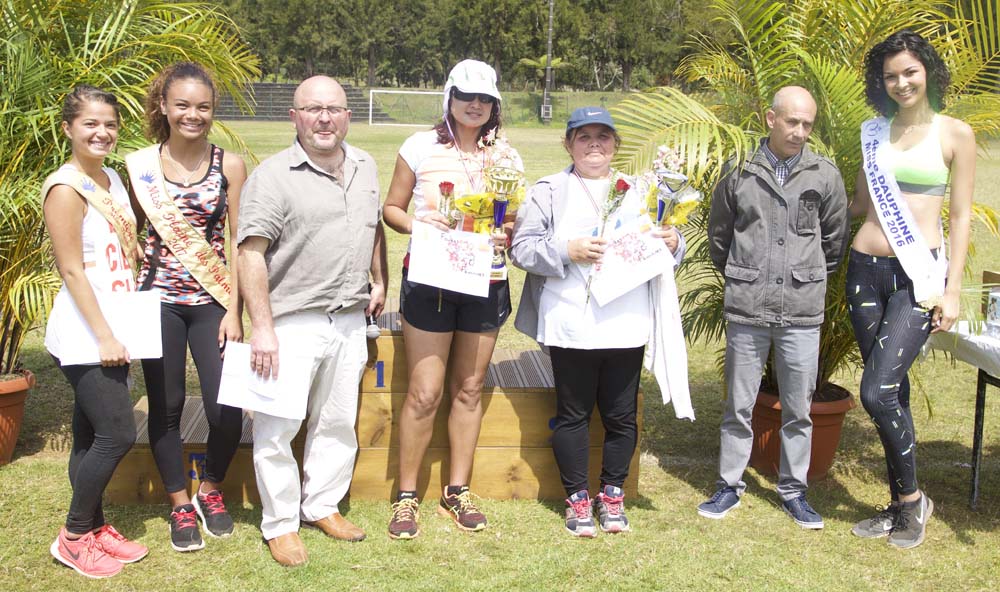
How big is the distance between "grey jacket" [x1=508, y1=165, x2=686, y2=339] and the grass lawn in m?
1.04

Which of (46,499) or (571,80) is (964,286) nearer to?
(46,499)

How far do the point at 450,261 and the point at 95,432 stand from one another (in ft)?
5.33

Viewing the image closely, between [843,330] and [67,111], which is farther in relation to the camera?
[843,330]

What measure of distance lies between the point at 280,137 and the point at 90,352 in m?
28.4

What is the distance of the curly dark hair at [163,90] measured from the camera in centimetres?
383

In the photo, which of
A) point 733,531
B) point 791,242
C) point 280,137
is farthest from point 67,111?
point 280,137

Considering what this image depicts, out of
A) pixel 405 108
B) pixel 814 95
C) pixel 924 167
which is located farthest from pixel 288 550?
pixel 405 108

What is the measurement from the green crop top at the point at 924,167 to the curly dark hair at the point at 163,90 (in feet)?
9.91

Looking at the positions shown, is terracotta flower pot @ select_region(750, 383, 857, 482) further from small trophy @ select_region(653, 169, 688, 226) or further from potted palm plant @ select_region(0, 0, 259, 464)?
potted palm plant @ select_region(0, 0, 259, 464)

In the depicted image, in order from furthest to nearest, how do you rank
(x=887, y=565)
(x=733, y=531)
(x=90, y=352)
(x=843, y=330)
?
(x=843, y=330) < (x=733, y=531) < (x=887, y=565) < (x=90, y=352)

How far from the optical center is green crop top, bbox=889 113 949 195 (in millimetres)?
3961

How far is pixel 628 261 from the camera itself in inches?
158

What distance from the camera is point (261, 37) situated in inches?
2618

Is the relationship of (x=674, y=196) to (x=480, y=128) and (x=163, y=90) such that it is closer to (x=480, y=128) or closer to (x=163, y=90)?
(x=480, y=128)
